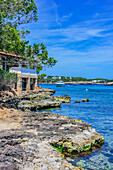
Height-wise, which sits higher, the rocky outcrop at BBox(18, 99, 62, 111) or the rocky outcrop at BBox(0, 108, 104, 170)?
the rocky outcrop at BBox(0, 108, 104, 170)

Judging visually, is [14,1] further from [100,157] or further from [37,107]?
[100,157]

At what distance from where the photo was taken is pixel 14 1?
56.3 feet

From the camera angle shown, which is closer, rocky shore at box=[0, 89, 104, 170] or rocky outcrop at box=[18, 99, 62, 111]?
rocky shore at box=[0, 89, 104, 170]

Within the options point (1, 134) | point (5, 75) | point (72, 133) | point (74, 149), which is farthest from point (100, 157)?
point (5, 75)

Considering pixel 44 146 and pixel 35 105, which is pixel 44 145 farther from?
pixel 35 105

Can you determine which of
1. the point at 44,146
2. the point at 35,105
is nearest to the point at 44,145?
the point at 44,146

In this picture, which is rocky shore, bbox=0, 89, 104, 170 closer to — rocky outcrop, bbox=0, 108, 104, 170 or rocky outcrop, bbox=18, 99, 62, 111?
rocky outcrop, bbox=0, 108, 104, 170

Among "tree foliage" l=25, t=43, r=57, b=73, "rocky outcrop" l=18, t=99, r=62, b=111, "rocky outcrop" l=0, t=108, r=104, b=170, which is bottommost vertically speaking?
"rocky outcrop" l=18, t=99, r=62, b=111

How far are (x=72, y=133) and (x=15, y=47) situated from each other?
38.3 ft

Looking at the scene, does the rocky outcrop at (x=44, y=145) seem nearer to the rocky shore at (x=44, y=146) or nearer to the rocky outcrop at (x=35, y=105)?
the rocky shore at (x=44, y=146)

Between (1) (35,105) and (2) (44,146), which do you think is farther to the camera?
(1) (35,105)

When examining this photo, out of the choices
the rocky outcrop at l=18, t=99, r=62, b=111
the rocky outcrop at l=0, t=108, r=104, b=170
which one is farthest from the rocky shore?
the rocky outcrop at l=18, t=99, r=62, b=111

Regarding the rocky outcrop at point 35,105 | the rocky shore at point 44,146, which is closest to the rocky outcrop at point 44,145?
the rocky shore at point 44,146

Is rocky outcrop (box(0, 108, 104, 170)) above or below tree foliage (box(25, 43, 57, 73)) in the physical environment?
below
